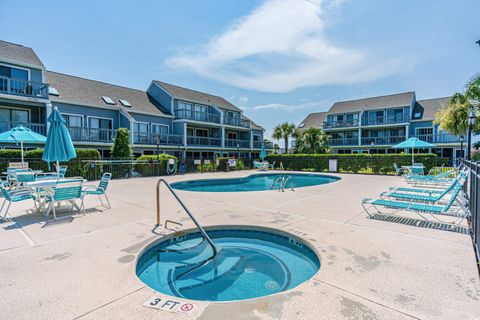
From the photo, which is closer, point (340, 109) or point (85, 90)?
point (85, 90)

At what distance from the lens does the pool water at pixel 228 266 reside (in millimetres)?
3618

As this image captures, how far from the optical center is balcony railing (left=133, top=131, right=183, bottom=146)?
2270 centimetres

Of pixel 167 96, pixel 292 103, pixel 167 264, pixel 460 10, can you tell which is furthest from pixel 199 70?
pixel 167 264

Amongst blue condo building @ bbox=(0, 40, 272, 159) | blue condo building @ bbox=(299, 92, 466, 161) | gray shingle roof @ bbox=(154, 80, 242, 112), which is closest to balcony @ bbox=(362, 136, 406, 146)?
blue condo building @ bbox=(299, 92, 466, 161)

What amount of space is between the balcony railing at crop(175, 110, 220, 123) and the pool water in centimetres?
2316

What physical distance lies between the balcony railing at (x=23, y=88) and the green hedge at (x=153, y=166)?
806 centimetres

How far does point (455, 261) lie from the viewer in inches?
147

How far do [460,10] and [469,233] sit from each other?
10178 millimetres

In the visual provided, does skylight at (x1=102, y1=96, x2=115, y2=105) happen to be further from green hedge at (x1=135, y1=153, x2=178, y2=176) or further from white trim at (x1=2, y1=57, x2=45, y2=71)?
green hedge at (x1=135, y1=153, x2=178, y2=176)

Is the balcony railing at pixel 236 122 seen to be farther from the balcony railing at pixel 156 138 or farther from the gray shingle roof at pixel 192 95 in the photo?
the balcony railing at pixel 156 138

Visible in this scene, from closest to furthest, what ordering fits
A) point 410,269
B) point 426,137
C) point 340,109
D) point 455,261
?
point 410,269, point 455,261, point 426,137, point 340,109

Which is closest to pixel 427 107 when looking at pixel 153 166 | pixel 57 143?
pixel 153 166

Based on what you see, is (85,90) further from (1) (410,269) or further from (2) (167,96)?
(1) (410,269)

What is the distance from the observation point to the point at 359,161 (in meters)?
22.6
